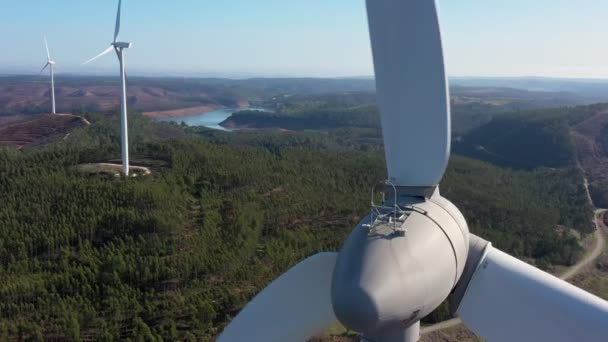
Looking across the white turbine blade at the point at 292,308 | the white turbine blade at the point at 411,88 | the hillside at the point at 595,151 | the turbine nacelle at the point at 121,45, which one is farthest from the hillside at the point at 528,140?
the white turbine blade at the point at 292,308

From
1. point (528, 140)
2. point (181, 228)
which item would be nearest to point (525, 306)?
point (181, 228)

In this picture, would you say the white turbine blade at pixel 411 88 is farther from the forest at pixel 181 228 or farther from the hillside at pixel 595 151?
the hillside at pixel 595 151

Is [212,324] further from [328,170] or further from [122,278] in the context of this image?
[328,170]

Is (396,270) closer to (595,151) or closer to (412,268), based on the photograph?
(412,268)

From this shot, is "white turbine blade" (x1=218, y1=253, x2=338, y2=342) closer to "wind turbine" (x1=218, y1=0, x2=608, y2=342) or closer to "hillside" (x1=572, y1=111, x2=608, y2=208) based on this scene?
"wind turbine" (x1=218, y1=0, x2=608, y2=342)

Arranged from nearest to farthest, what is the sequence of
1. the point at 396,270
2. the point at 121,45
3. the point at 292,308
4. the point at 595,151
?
1. the point at 396,270
2. the point at 292,308
3. the point at 121,45
4. the point at 595,151

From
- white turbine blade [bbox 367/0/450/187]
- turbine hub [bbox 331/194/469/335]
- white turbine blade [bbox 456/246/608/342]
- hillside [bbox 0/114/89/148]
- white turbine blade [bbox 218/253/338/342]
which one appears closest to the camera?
turbine hub [bbox 331/194/469/335]

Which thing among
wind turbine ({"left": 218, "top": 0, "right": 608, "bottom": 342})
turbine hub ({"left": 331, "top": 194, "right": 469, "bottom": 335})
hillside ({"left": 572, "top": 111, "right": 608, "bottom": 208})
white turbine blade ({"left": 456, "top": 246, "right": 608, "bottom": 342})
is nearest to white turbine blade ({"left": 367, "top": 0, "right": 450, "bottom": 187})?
wind turbine ({"left": 218, "top": 0, "right": 608, "bottom": 342})
